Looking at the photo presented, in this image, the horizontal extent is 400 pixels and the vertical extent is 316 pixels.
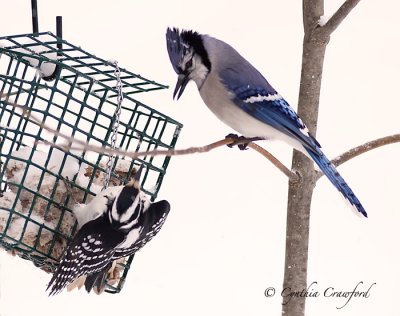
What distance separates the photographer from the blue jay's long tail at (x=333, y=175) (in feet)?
10.1

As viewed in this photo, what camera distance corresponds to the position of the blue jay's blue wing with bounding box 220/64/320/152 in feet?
10.4

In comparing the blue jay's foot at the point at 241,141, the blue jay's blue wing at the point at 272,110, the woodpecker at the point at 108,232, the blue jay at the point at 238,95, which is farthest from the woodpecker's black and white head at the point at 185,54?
the woodpecker at the point at 108,232

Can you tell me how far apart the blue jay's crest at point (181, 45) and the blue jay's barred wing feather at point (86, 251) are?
555 mm

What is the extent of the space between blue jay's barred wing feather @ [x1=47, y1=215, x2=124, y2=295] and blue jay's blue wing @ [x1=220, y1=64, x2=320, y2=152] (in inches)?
24.2

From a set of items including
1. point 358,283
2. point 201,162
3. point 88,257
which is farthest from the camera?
point 201,162

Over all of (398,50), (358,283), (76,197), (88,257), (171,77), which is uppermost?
(398,50)

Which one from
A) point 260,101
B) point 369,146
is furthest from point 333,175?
point 260,101

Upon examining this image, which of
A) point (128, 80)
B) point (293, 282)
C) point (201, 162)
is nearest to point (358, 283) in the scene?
point (201, 162)

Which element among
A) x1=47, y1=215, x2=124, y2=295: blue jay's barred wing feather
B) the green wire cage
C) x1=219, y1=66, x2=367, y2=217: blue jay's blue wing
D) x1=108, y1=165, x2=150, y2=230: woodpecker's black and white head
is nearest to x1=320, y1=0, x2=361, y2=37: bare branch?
x1=219, y1=66, x2=367, y2=217: blue jay's blue wing

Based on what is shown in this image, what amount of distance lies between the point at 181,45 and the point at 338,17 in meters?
0.52

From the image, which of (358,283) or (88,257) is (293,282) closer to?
(88,257)

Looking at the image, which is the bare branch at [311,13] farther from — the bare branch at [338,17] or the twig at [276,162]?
the twig at [276,162]

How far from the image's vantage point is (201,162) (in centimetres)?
478

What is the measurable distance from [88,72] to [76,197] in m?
0.43
